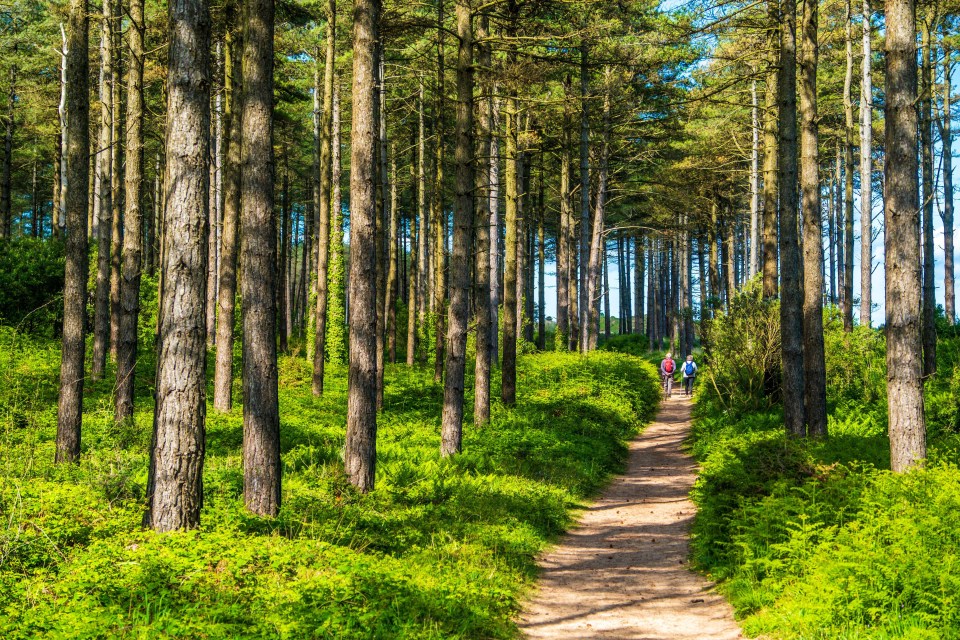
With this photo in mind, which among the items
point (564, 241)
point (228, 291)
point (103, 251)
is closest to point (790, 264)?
point (228, 291)


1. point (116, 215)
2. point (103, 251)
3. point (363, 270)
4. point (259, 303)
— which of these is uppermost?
point (116, 215)

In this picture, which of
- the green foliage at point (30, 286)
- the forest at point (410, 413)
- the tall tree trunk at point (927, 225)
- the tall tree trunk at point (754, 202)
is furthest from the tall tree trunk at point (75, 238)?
the tall tree trunk at point (754, 202)

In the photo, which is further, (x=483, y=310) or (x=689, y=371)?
(x=689, y=371)

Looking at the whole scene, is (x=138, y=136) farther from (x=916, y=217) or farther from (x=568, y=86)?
(x=568, y=86)

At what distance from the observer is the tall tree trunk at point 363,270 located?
9.91 metres

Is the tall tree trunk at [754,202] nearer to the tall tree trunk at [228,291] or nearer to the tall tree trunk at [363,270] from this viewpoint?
the tall tree trunk at [228,291]

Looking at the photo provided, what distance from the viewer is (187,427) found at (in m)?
6.92

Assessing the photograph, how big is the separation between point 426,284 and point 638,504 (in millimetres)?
20034

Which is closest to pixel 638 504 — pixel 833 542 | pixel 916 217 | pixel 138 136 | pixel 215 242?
pixel 833 542

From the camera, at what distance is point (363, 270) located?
9.89 metres

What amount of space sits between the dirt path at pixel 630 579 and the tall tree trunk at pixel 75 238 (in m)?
6.55

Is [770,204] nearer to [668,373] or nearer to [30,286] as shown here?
[668,373]

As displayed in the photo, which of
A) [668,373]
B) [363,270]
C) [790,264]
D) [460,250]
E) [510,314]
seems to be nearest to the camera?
[363,270]

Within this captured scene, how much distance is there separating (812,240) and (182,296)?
995 centimetres
